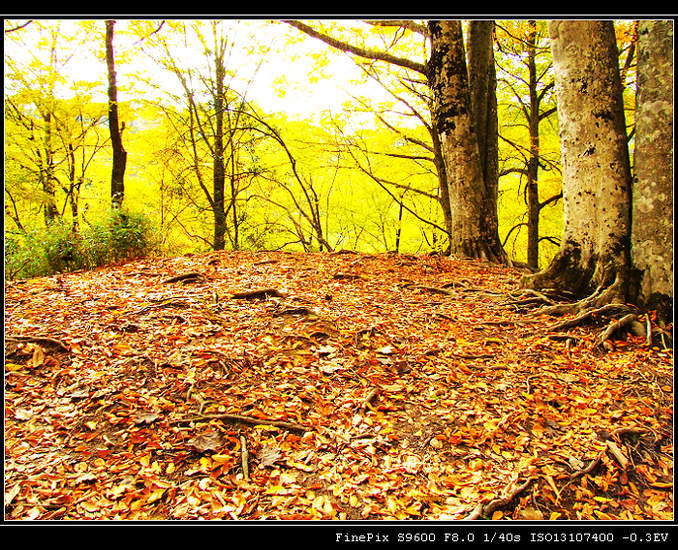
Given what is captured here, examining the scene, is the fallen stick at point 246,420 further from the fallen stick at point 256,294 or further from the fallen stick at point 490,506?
the fallen stick at point 256,294

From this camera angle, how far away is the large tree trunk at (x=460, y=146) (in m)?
6.73

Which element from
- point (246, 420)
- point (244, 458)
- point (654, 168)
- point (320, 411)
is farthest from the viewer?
point (654, 168)

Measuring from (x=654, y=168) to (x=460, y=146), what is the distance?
3.55m

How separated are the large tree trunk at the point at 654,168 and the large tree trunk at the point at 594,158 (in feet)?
0.63

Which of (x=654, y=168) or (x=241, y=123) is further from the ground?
(x=241, y=123)

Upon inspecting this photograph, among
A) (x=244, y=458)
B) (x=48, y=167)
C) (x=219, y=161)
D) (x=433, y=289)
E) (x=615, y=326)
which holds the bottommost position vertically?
(x=244, y=458)

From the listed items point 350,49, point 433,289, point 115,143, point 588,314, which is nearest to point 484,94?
point 350,49

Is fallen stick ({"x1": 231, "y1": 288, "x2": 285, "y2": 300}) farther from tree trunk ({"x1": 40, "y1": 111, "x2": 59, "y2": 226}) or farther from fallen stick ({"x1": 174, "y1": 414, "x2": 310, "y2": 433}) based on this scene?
tree trunk ({"x1": 40, "y1": 111, "x2": 59, "y2": 226})

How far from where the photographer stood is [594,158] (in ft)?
13.6

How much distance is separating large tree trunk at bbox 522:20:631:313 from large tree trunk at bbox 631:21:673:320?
193 mm

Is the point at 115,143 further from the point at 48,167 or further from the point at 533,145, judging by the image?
the point at 533,145

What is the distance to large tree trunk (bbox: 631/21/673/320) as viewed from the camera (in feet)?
11.9

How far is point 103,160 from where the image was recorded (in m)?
14.9

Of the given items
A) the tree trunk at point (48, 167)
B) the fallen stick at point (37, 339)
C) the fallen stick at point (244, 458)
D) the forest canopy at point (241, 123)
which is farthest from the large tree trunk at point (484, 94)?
the tree trunk at point (48, 167)
